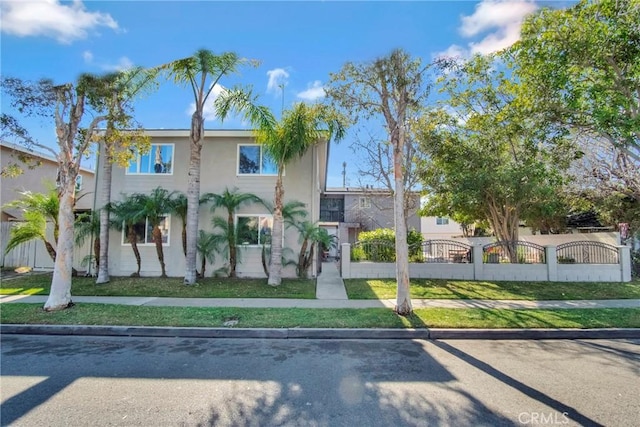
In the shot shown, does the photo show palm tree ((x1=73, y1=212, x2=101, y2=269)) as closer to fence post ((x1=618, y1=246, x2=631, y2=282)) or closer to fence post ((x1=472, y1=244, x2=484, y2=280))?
fence post ((x1=472, y1=244, x2=484, y2=280))

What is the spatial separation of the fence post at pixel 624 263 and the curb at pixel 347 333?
7.25 metres

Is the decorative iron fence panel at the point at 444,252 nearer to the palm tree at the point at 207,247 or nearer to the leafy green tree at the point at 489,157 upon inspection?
the leafy green tree at the point at 489,157

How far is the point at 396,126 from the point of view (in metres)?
8.49

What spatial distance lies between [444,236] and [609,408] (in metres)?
31.1

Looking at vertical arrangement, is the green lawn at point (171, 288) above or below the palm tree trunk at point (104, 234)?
below

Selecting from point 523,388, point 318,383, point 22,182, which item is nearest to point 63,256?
point 318,383

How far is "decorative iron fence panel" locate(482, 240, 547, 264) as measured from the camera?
13297 mm

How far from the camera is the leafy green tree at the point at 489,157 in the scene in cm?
1249

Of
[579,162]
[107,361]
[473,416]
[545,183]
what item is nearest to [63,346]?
[107,361]

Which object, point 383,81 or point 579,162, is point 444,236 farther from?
point 383,81

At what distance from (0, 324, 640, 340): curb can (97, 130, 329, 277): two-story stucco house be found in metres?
6.77

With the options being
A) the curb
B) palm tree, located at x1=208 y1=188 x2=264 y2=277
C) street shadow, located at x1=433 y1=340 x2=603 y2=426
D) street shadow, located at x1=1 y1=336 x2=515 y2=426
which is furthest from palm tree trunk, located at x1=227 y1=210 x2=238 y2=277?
street shadow, located at x1=433 y1=340 x2=603 y2=426

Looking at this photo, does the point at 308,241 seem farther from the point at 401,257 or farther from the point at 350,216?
the point at 350,216

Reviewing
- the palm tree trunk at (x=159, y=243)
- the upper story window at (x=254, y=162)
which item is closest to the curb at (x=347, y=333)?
the palm tree trunk at (x=159, y=243)
